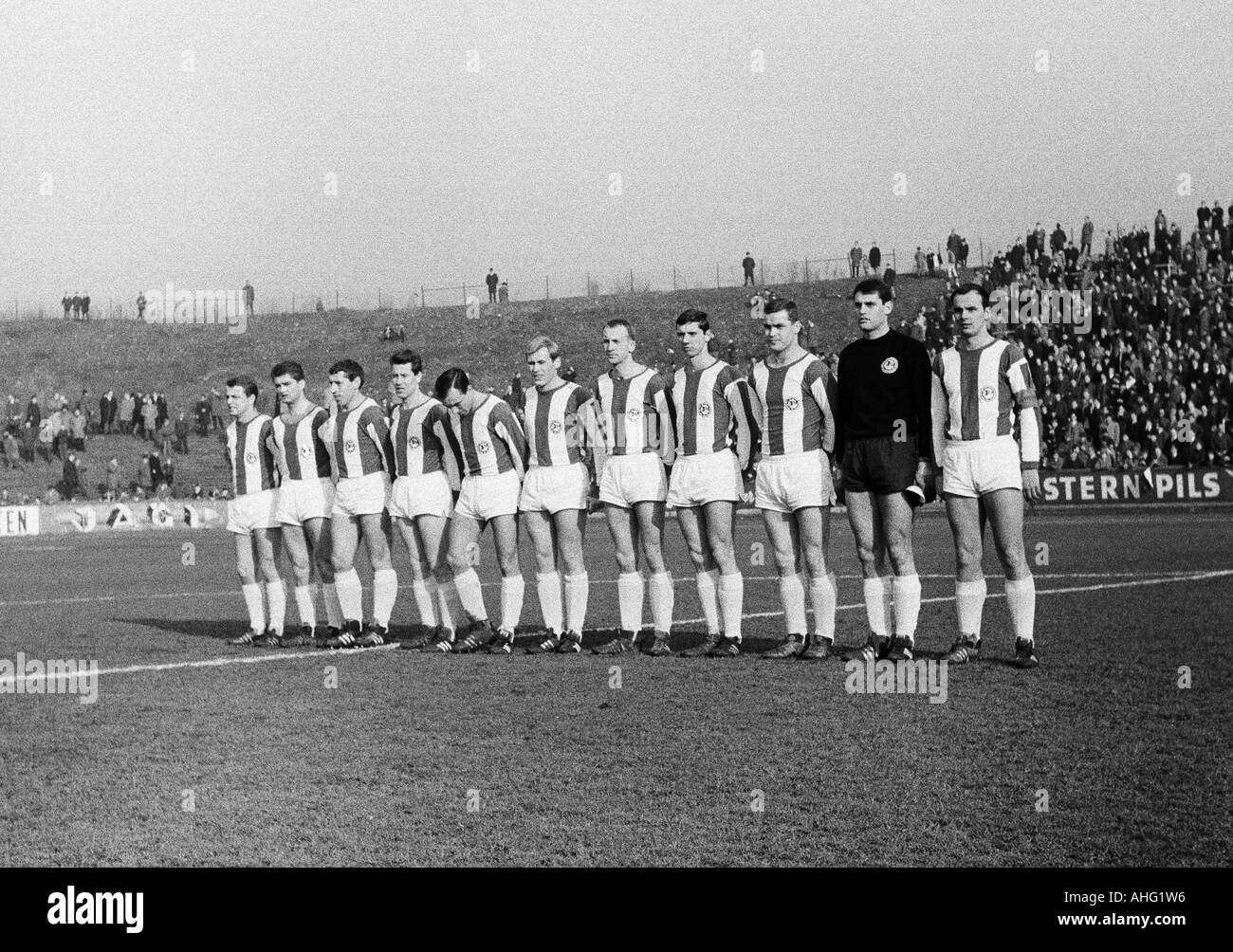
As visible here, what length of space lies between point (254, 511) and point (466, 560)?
1.98m

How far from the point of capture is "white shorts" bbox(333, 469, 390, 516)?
36.5 ft

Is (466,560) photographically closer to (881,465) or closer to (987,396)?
(881,465)

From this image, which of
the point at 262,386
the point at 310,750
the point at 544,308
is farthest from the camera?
the point at 544,308

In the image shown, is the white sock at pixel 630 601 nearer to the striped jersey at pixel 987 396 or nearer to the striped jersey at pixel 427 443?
the striped jersey at pixel 427 443

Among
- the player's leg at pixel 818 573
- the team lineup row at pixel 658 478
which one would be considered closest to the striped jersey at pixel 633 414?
the team lineup row at pixel 658 478

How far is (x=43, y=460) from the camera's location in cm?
4488

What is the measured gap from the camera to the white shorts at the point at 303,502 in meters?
11.3

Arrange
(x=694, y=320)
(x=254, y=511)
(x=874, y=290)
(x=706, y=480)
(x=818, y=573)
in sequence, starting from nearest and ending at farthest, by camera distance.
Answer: (x=874, y=290) → (x=818, y=573) → (x=706, y=480) → (x=694, y=320) → (x=254, y=511)

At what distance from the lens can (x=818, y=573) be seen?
31.0 feet

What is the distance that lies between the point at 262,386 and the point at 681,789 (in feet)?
157

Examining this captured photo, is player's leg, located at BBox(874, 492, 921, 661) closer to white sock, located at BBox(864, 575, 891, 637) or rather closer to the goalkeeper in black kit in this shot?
the goalkeeper in black kit

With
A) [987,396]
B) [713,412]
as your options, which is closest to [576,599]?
[713,412]

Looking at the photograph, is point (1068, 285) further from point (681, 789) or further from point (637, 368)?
point (681, 789)

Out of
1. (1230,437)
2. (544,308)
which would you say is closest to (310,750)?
(1230,437)
